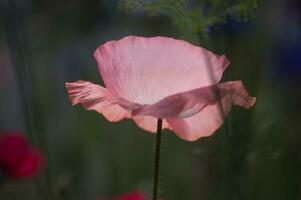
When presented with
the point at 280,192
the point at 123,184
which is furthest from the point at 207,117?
the point at 123,184

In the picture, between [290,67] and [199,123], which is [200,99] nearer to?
[199,123]

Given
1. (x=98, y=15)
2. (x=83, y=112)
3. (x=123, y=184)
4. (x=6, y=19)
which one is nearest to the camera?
(x=6, y=19)

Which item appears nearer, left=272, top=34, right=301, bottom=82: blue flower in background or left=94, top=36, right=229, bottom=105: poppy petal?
left=94, top=36, right=229, bottom=105: poppy petal

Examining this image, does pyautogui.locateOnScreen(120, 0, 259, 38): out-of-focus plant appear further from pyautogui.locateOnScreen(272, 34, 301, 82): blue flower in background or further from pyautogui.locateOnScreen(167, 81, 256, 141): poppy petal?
pyautogui.locateOnScreen(272, 34, 301, 82): blue flower in background

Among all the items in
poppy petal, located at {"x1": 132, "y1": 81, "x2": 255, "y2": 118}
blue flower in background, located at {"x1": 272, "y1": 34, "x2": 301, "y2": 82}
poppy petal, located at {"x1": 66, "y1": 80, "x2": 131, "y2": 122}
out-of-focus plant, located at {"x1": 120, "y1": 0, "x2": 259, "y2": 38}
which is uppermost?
out-of-focus plant, located at {"x1": 120, "y1": 0, "x2": 259, "y2": 38}

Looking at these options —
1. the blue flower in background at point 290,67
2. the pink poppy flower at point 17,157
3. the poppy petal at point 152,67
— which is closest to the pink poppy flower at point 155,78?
the poppy petal at point 152,67

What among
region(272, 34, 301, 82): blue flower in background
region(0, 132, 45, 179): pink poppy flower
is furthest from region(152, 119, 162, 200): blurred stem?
region(0, 132, 45, 179): pink poppy flower

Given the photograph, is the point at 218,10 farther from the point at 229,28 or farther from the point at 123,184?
the point at 123,184

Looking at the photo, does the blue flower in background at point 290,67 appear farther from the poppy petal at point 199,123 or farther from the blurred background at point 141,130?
the poppy petal at point 199,123
